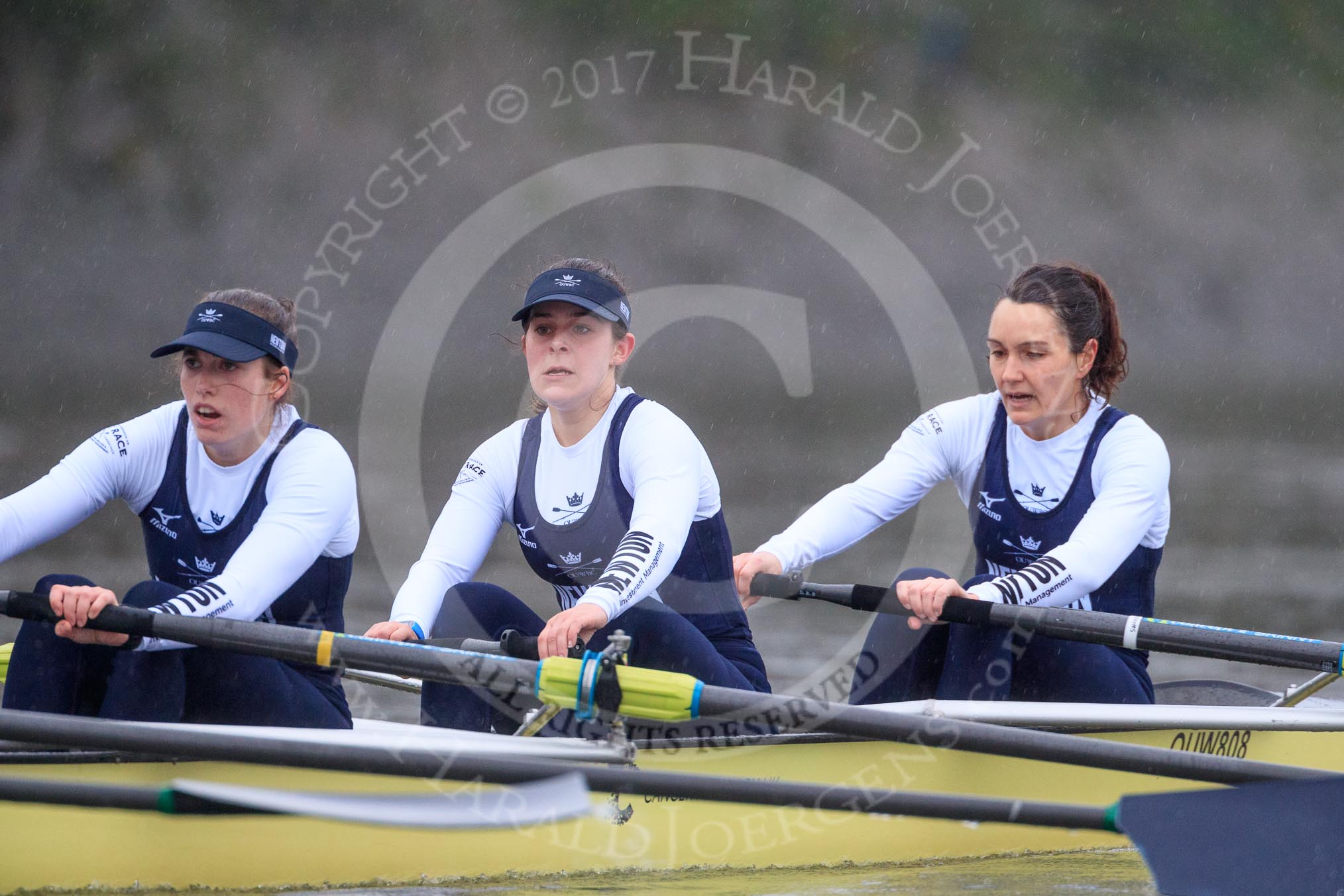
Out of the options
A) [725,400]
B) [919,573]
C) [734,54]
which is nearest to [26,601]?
[919,573]

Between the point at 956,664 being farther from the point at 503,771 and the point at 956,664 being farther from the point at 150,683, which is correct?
the point at 150,683

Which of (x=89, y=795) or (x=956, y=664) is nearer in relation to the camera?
(x=89, y=795)

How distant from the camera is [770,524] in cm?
1134

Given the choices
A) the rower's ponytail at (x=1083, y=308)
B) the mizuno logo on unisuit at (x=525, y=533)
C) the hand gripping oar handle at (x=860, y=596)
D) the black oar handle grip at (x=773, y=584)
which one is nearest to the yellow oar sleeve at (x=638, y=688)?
the mizuno logo on unisuit at (x=525, y=533)

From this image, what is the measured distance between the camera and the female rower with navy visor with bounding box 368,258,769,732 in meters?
3.59

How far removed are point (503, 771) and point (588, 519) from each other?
0.86m

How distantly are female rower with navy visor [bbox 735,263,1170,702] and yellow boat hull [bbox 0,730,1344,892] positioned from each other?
0.76ft

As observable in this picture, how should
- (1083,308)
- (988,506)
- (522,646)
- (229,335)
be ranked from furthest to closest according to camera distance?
(988,506), (1083,308), (229,335), (522,646)

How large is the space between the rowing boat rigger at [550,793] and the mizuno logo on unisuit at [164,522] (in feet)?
1.45

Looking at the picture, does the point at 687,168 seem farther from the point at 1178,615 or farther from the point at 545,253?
the point at 1178,615

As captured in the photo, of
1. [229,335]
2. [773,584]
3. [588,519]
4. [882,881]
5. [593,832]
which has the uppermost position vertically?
[229,335]

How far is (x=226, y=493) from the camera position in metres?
3.60

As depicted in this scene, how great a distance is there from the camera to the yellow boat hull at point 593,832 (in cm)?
322

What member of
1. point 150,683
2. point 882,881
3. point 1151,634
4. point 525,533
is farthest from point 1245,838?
point 150,683
